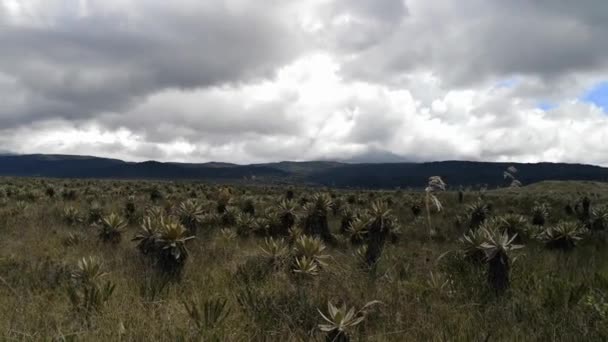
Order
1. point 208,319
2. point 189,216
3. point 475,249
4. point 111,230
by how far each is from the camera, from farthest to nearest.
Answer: point 189,216
point 111,230
point 475,249
point 208,319

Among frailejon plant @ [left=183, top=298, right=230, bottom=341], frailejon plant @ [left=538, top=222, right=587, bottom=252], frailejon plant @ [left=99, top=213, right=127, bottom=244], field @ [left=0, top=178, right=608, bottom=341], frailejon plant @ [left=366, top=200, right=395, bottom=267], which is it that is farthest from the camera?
frailejon plant @ [left=99, top=213, right=127, bottom=244]

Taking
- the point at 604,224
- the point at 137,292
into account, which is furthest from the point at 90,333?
the point at 604,224

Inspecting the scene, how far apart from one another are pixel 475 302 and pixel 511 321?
3.07 ft

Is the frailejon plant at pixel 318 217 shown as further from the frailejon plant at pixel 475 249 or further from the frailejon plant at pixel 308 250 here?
the frailejon plant at pixel 475 249

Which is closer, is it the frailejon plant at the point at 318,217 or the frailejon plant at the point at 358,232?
the frailejon plant at the point at 358,232

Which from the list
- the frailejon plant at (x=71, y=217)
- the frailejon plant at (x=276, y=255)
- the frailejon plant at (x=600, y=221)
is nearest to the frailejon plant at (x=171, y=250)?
the frailejon plant at (x=276, y=255)

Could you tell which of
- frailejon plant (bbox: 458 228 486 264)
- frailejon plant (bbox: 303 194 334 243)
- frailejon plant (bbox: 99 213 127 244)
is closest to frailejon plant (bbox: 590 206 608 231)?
frailejon plant (bbox: 303 194 334 243)

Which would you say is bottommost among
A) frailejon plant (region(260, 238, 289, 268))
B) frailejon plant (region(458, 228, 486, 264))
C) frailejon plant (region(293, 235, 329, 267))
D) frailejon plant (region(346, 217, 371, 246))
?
frailejon plant (region(346, 217, 371, 246))

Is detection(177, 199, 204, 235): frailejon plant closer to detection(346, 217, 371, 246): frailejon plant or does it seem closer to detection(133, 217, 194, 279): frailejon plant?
detection(133, 217, 194, 279): frailejon plant

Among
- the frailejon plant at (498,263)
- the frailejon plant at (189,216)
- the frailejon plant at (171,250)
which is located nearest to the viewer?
the frailejon plant at (498,263)

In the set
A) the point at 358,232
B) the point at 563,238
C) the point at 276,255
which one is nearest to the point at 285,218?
the point at 358,232

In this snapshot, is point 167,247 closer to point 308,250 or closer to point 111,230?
point 308,250

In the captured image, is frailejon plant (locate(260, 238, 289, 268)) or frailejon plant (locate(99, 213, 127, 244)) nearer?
frailejon plant (locate(260, 238, 289, 268))

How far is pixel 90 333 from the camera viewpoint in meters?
4.07
